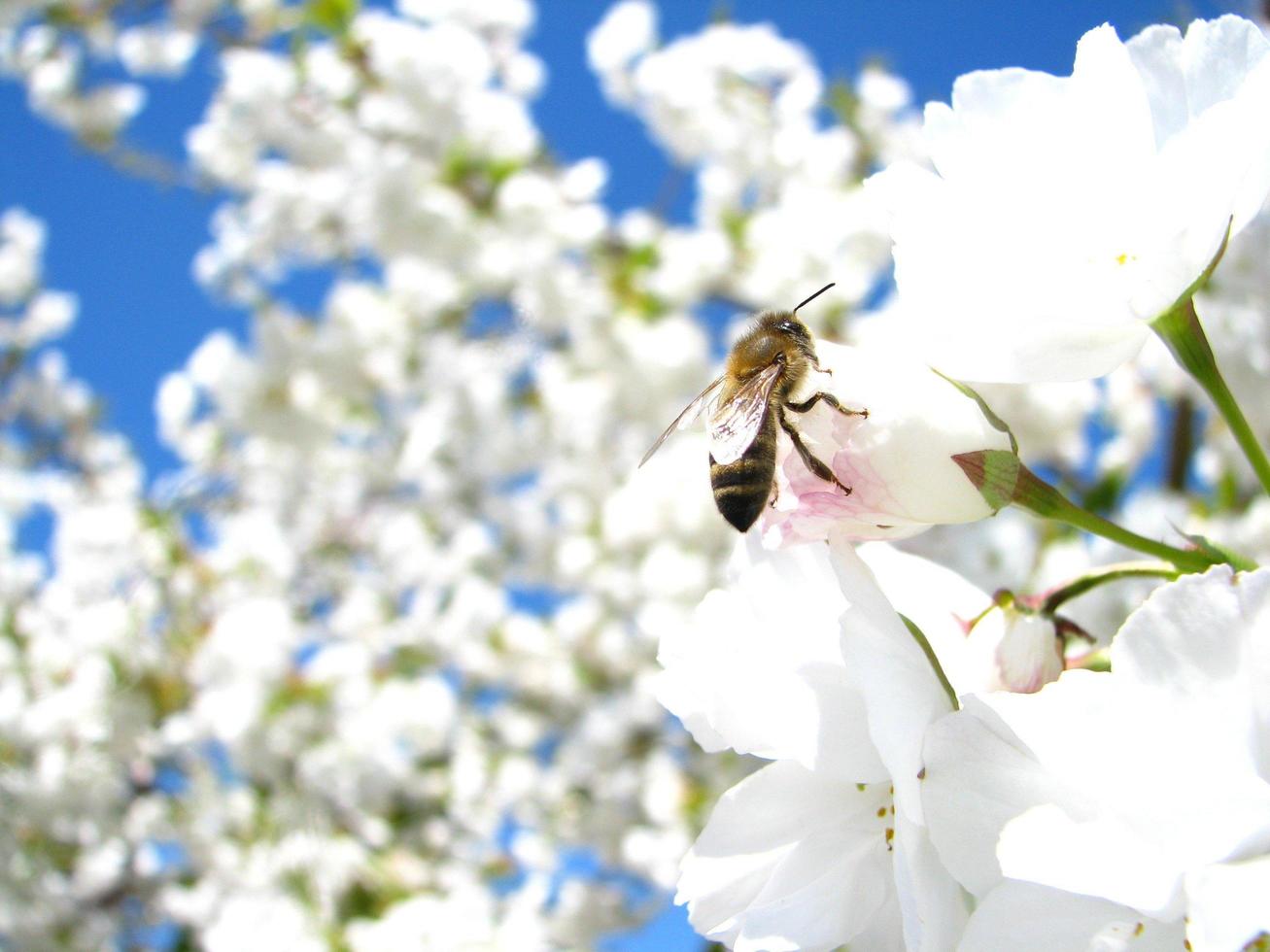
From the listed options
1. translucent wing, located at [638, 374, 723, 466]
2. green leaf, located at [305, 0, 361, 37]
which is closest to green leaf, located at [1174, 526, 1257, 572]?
translucent wing, located at [638, 374, 723, 466]

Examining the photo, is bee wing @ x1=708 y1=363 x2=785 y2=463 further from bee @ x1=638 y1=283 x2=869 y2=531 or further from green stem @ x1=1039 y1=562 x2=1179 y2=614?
green stem @ x1=1039 y1=562 x2=1179 y2=614

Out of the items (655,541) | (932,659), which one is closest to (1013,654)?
(932,659)

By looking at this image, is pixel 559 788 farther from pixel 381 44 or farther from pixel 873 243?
pixel 381 44

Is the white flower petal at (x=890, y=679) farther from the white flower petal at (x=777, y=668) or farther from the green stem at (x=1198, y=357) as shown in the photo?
the green stem at (x=1198, y=357)

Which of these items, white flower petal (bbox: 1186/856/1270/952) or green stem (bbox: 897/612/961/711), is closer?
white flower petal (bbox: 1186/856/1270/952)

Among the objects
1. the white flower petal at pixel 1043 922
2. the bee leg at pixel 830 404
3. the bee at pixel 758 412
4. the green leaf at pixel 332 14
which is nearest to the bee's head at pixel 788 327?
the bee at pixel 758 412

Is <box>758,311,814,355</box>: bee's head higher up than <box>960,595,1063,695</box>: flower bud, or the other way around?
<box>758,311,814,355</box>: bee's head
